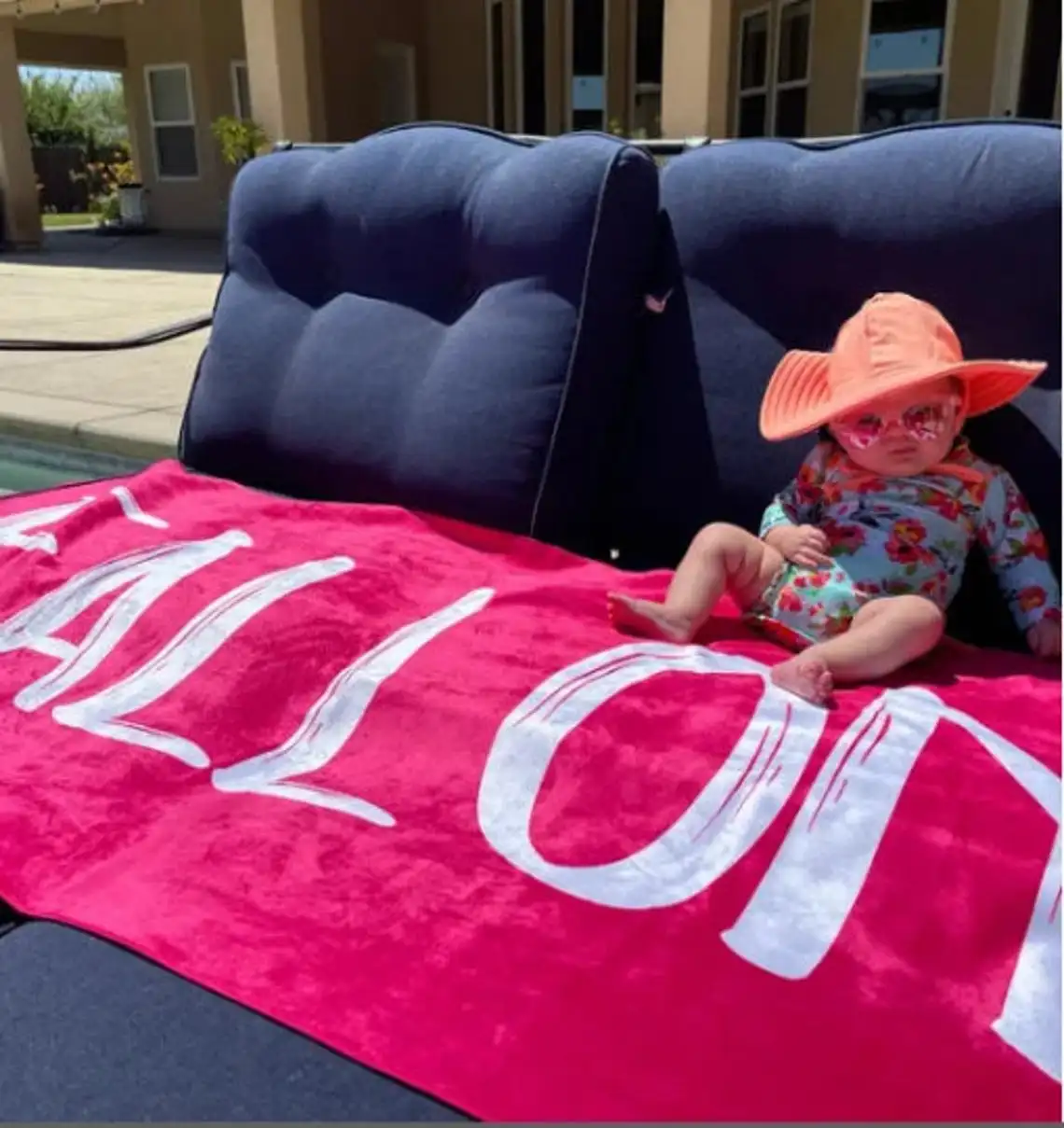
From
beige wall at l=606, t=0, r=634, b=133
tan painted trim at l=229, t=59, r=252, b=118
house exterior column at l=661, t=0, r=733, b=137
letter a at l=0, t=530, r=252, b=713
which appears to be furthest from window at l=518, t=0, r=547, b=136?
letter a at l=0, t=530, r=252, b=713

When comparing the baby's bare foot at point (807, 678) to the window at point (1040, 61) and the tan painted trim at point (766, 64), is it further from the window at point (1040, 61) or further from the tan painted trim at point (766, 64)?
the tan painted trim at point (766, 64)

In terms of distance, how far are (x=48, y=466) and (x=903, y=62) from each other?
7705 millimetres

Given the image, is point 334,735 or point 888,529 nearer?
point 334,735

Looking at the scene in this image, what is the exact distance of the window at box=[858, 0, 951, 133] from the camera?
913cm

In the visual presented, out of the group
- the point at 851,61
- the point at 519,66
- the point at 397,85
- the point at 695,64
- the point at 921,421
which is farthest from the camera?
the point at 397,85

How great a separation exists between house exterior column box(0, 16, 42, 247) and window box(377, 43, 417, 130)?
4256 mm

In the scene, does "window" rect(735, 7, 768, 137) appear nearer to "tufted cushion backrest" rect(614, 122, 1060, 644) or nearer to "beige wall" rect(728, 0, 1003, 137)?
"beige wall" rect(728, 0, 1003, 137)

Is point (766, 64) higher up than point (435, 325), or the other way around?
point (766, 64)

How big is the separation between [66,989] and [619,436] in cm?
166

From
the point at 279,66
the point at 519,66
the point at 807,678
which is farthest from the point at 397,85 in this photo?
the point at 807,678

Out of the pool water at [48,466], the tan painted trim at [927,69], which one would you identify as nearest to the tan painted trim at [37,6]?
the tan painted trim at [927,69]

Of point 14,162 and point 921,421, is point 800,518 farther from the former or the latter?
point 14,162

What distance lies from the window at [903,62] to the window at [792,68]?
559 mm

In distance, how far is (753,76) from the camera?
34.0 feet
